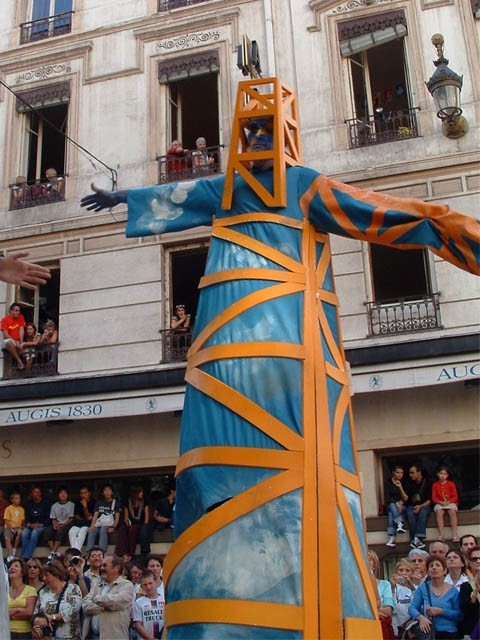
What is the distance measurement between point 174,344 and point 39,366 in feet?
8.39

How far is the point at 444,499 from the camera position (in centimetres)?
1144

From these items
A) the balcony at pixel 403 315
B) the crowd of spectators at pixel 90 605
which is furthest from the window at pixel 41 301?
the crowd of spectators at pixel 90 605

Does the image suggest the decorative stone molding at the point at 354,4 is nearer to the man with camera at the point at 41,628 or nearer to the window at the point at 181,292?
the window at the point at 181,292

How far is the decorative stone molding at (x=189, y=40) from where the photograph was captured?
1569cm

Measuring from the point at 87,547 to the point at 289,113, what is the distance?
8.70 meters

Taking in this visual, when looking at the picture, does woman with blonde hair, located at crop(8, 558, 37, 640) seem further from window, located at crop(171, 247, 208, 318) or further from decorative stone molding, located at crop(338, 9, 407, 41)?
decorative stone molding, located at crop(338, 9, 407, 41)

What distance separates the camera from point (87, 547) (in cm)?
1253

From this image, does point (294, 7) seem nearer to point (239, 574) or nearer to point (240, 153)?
point (240, 153)

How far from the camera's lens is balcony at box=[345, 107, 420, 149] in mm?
13914

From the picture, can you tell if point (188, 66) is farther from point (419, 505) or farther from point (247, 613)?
point (247, 613)

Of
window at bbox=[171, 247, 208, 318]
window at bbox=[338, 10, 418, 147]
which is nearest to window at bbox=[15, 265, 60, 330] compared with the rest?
window at bbox=[171, 247, 208, 318]

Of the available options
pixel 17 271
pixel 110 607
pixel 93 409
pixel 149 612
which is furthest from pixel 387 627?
pixel 93 409

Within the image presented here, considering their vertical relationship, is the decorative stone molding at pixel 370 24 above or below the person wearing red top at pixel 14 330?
above

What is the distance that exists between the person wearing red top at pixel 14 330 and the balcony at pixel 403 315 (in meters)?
6.16
